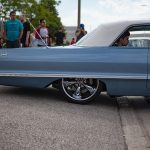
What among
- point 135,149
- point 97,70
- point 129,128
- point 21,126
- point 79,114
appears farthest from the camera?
point 97,70

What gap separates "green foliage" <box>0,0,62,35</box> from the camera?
5847 cm

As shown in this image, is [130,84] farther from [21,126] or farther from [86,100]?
[21,126]

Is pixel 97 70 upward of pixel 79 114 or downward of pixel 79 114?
upward

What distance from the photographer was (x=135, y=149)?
569 centimetres

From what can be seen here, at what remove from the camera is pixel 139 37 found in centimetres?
846

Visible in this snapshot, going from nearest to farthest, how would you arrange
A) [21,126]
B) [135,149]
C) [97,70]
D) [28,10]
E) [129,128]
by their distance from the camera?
[135,149] → [21,126] → [129,128] → [97,70] → [28,10]

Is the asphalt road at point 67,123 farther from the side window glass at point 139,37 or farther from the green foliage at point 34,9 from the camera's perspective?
the green foliage at point 34,9

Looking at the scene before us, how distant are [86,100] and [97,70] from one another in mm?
581

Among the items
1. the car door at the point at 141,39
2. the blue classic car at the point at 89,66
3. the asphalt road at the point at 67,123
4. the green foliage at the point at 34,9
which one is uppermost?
the car door at the point at 141,39

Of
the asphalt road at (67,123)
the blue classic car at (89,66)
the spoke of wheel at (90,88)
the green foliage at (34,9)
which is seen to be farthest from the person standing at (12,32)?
the green foliage at (34,9)

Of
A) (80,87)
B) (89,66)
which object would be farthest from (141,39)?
(80,87)

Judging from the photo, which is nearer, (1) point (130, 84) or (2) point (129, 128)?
(2) point (129, 128)

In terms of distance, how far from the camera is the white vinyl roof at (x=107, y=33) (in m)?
8.40

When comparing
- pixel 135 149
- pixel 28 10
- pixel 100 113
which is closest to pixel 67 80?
pixel 100 113
